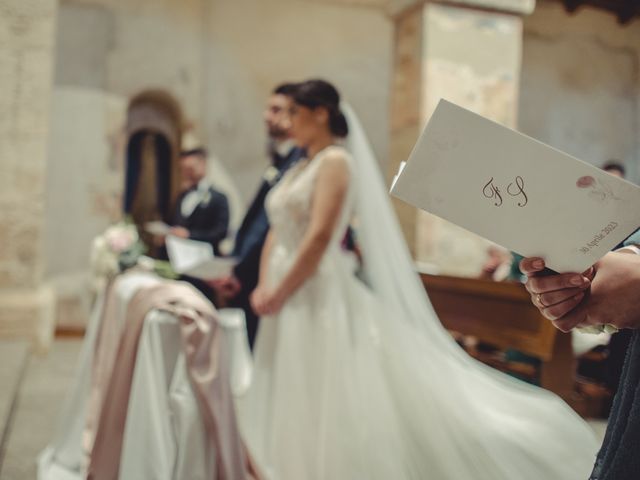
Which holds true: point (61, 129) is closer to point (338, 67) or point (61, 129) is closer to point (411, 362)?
point (338, 67)

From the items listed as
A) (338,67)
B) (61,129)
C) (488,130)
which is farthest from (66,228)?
(488,130)

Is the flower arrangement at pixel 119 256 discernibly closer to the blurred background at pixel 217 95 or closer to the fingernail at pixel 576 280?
the blurred background at pixel 217 95

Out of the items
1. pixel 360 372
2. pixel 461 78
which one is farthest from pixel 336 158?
pixel 461 78

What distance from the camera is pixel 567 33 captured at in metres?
10.2

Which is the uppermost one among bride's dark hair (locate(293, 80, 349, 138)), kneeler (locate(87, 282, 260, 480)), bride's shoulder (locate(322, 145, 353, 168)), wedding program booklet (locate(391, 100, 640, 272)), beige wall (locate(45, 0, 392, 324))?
beige wall (locate(45, 0, 392, 324))

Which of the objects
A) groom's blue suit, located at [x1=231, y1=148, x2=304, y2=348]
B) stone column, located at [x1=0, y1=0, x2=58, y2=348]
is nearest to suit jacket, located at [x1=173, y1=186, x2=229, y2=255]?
stone column, located at [x1=0, y1=0, x2=58, y2=348]

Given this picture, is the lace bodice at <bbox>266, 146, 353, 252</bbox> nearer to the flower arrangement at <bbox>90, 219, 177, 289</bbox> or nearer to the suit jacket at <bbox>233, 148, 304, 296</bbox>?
the flower arrangement at <bbox>90, 219, 177, 289</bbox>

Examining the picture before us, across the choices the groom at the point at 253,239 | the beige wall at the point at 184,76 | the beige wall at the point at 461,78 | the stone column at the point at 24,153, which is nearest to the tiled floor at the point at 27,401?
the stone column at the point at 24,153

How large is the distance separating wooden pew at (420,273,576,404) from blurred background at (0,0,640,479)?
1.35 meters

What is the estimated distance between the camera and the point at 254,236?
3.83 meters

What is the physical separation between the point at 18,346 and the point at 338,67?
5.38 m

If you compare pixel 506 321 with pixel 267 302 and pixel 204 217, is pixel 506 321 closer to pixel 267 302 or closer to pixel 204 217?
pixel 267 302

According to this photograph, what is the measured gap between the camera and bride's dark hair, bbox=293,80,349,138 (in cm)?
271

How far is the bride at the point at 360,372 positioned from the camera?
225 centimetres
